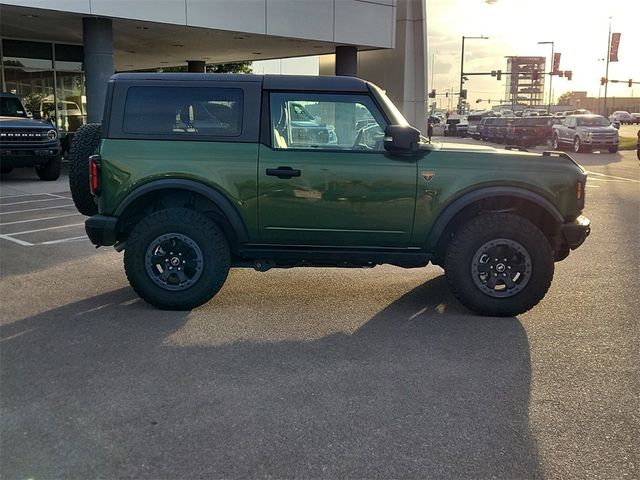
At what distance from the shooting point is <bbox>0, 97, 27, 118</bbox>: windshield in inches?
582

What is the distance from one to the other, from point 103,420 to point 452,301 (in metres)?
3.41

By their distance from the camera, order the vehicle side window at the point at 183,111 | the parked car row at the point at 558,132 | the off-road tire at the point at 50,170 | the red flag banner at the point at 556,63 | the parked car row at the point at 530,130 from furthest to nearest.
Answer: the red flag banner at the point at 556,63, the parked car row at the point at 530,130, the parked car row at the point at 558,132, the off-road tire at the point at 50,170, the vehicle side window at the point at 183,111

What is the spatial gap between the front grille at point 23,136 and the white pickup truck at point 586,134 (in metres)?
21.4

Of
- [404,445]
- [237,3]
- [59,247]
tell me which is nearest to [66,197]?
[59,247]

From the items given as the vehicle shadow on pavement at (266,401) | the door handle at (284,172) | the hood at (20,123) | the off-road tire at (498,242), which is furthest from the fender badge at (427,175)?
the hood at (20,123)

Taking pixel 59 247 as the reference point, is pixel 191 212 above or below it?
above

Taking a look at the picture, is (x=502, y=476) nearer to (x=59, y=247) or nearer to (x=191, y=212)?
(x=191, y=212)

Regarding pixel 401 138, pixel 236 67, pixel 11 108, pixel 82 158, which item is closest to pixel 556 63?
pixel 236 67

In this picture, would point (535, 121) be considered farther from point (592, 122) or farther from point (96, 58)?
point (96, 58)

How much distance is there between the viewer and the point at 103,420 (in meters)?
3.39

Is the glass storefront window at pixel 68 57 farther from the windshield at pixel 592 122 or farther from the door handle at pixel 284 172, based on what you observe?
the windshield at pixel 592 122

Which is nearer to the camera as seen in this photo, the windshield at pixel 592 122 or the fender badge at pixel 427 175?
the fender badge at pixel 427 175

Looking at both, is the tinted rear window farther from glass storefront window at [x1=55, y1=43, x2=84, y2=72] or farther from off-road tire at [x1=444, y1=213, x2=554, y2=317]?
off-road tire at [x1=444, y1=213, x2=554, y2=317]

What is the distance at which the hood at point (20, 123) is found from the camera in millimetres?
14047
